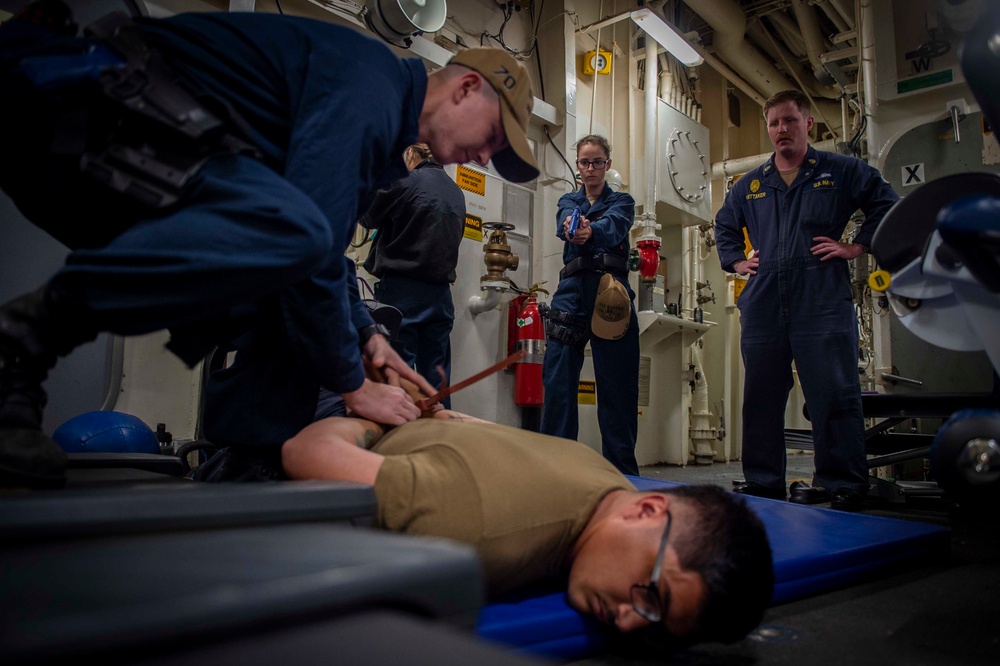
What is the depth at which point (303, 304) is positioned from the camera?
1434 millimetres

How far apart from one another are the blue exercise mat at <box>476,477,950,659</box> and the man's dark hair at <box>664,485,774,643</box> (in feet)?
0.72

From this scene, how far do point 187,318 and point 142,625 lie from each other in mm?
828

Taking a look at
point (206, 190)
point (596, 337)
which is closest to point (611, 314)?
point (596, 337)

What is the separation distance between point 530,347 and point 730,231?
1.52 metres

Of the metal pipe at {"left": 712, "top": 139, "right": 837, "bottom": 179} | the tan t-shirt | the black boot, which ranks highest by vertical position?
the metal pipe at {"left": 712, "top": 139, "right": 837, "bottom": 179}

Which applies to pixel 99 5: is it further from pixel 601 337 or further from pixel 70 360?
pixel 601 337

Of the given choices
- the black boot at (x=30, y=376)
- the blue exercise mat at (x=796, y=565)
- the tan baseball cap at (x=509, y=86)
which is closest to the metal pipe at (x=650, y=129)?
the blue exercise mat at (x=796, y=565)

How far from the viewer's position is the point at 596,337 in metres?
3.82

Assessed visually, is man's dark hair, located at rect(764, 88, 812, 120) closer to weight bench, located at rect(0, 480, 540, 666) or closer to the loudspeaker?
the loudspeaker

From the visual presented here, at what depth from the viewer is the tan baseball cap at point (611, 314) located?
12.2 feet

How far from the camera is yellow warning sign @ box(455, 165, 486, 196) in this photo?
4594mm

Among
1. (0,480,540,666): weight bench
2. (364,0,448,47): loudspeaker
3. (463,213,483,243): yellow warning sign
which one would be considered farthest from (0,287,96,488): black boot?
(463,213,483,243): yellow warning sign

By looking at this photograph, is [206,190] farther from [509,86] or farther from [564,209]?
[564,209]

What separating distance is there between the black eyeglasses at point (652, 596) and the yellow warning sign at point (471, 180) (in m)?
3.70
